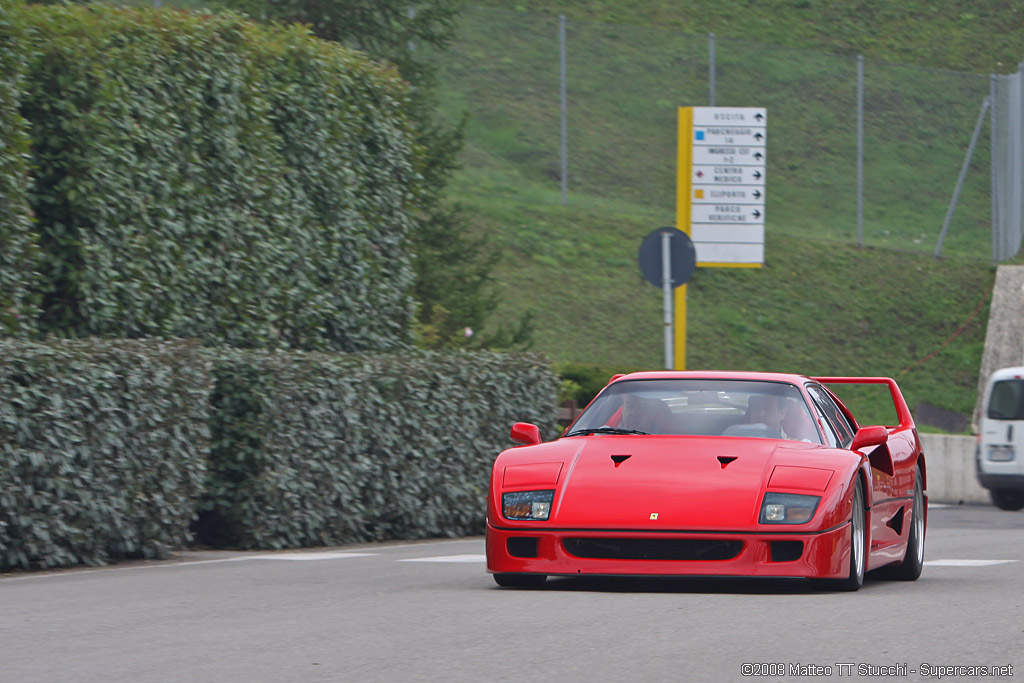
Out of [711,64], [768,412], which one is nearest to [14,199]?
[768,412]

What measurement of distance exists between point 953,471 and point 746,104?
17.0m

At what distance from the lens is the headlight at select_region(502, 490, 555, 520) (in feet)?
29.6

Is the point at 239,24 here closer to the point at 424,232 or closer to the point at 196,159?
the point at 196,159

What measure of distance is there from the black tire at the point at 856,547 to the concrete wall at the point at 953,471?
17098 mm

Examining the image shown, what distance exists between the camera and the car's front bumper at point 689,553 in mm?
8734

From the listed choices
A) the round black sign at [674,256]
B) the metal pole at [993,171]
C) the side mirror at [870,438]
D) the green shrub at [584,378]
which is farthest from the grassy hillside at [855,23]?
the side mirror at [870,438]

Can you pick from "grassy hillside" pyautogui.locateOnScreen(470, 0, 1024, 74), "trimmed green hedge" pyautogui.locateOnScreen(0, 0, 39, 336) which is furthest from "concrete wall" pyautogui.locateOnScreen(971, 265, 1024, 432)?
"trimmed green hedge" pyautogui.locateOnScreen(0, 0, 39, 336)

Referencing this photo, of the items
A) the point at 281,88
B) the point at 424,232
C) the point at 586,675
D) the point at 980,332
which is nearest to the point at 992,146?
the point at 980,332

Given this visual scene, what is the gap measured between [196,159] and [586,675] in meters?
10.4

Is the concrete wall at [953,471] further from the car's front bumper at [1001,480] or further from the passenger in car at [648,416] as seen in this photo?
the passenger in car at [648,416]

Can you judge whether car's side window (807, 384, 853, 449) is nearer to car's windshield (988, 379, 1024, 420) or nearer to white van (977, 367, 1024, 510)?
white van (977, 367, 1024, 510)

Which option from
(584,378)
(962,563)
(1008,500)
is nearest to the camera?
(962,563)

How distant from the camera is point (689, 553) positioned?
8820 mm

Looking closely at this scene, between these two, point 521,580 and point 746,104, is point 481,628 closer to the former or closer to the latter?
point 521,580
